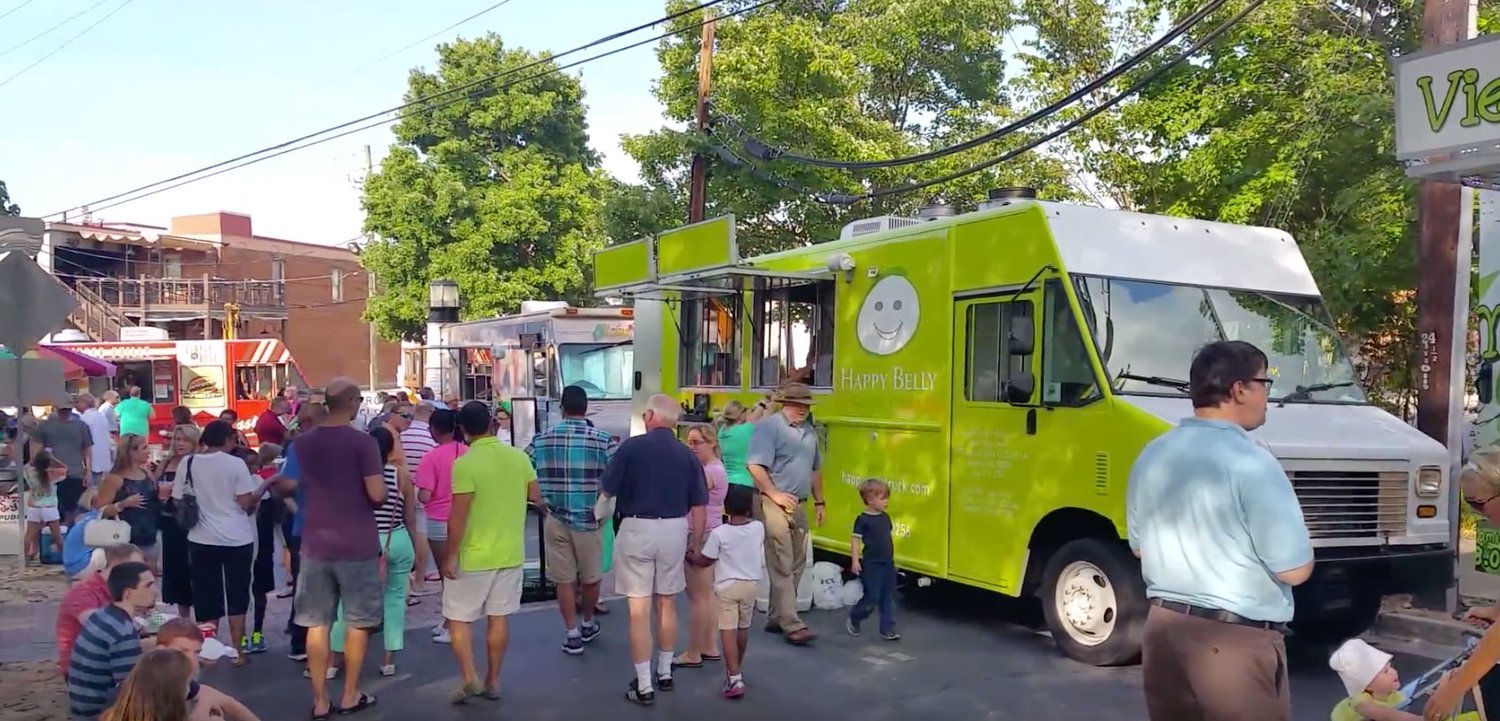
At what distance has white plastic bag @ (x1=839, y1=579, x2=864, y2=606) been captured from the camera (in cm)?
867

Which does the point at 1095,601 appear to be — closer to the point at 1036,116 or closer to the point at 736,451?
the point at 736,451

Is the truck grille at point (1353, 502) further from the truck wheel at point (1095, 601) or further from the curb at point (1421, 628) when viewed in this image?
the curb at point (1421, 628)

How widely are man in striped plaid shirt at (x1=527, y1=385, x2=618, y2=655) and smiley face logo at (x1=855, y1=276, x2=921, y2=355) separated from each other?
249 cm

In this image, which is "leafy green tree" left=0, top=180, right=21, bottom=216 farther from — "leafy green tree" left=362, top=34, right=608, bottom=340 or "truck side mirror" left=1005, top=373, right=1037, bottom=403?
"truck side mirror" left=1005, top=373, right=1037, bottom=403

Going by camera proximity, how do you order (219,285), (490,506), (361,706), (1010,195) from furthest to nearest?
(219,285) → (1010,195) → (361,706) → (490,506)

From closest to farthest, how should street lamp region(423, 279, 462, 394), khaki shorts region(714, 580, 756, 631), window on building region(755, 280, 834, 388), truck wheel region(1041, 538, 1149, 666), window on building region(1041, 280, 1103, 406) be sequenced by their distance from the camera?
khaki shorts region(714, 580, 756, 631)
truck wheel region(1041, 538, 1149, 666)
window on building region(1041, 280, 1103, 406)
window on building region(755, 280, 834, 388)
street lamp region(423, 279, 462, 394)

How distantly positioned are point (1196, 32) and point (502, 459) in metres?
10.9

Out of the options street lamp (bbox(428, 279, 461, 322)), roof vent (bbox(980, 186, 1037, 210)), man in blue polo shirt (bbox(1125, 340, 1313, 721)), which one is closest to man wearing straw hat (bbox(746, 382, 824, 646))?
roof vent (bbox(980, 186, 1037, 210))

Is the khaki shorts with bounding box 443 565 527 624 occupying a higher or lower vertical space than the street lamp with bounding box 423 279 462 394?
lower

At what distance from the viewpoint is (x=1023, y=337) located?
7566mm

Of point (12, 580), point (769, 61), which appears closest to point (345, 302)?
point (769, 61)

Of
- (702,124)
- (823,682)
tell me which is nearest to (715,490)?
(823,682)

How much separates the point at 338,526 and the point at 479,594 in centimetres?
84

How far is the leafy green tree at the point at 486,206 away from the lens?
95.9 feet
